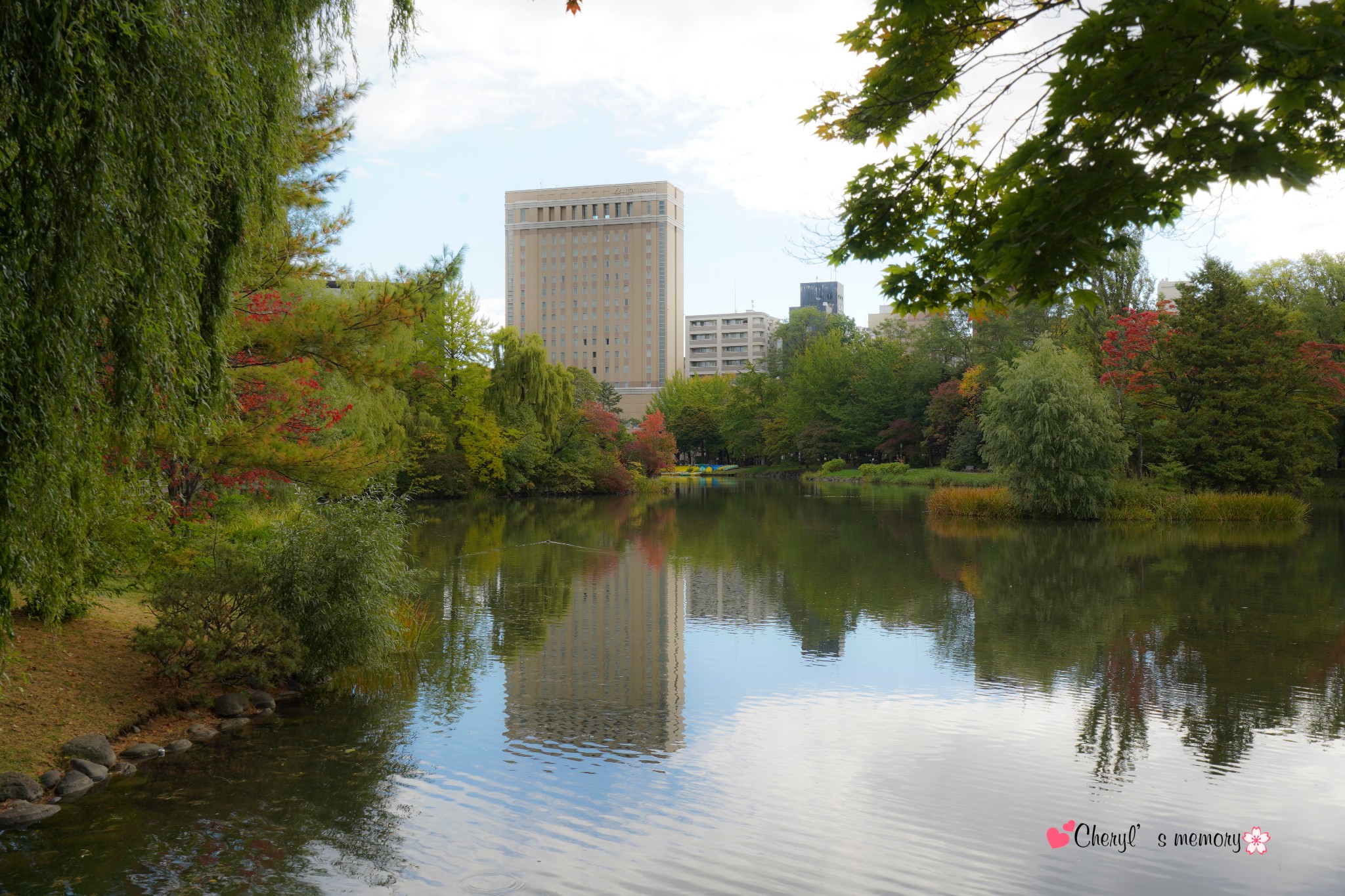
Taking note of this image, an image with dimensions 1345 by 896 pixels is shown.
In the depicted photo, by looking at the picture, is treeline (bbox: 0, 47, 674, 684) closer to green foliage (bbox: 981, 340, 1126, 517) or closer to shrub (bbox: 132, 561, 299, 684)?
shrub (bbox: 132, 561, 299, 684)

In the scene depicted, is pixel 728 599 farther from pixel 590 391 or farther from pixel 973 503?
pixel 590 391

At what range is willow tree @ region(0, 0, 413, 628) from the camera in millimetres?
4070

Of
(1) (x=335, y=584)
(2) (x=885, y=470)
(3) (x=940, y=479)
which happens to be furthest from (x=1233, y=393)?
(2) (x=885, y=470)

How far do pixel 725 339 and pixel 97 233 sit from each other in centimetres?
13098

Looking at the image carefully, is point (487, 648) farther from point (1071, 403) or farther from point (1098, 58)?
point (1071, 403)

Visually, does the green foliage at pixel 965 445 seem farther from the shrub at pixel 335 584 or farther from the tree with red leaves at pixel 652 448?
the shrub at pixel 335 584

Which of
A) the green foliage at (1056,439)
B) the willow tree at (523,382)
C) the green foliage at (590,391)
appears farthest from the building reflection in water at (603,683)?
the green foliage at (590,391)

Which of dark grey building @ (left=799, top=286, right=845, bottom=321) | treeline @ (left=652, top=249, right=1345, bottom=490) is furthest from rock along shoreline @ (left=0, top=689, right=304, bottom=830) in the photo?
dark grey building @ (left=799, top=286, right=845, bottom=321)

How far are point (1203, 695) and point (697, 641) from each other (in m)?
5.57

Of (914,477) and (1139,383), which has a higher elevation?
(1139,383)

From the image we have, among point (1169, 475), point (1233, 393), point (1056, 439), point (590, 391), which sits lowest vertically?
point (1169, 475)

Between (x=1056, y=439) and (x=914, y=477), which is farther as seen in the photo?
(x=914, y=477)

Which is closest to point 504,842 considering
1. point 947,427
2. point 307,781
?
point 307,781

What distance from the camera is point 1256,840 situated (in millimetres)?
5793
